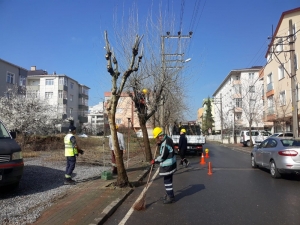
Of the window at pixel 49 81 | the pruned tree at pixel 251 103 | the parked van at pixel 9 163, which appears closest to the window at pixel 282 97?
the pruned tree at pixel 251 103

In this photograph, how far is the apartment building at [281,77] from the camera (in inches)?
1143

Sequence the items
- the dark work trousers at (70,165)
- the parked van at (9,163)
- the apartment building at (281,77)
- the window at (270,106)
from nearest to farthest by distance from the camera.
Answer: the parked van at (9,163), the dark work trousers at (70,165), the apartment building at (281,77), the window at (270,106)

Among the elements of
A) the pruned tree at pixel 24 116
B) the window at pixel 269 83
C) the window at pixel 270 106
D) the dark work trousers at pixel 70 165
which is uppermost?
the window at pixel 269 83

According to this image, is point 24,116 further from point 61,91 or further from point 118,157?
point 61,91

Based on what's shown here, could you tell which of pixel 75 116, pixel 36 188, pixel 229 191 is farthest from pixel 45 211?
pixel 75 116

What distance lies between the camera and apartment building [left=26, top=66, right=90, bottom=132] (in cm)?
5975

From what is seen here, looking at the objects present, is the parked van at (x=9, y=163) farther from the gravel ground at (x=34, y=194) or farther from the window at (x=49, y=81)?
the window at (x=49, y=81)

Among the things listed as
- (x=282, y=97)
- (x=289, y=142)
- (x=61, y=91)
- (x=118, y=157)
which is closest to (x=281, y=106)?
(x=282, y=97)

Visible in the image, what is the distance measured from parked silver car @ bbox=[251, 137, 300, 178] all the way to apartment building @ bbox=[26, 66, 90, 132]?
153ft

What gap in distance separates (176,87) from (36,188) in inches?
600

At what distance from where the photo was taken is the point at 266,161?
39.6 ft

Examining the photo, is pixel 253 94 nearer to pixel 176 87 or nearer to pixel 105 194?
pixel 176 87

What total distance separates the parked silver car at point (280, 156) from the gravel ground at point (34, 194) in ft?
21.1

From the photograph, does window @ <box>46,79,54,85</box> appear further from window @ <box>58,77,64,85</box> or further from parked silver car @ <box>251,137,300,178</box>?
parked silver car @ <box>251,137,300,178</box>
